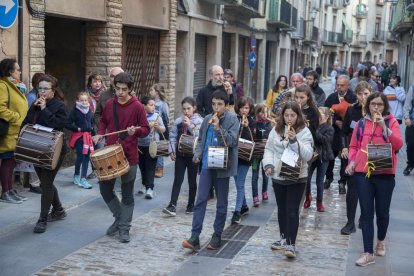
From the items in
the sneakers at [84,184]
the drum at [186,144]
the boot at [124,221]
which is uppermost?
the drum at [186,144]

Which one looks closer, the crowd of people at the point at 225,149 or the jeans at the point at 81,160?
the crowd of people at the point at 225,149

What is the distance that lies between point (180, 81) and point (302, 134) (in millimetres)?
11411

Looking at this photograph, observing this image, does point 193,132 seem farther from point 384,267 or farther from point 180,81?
point 180,81

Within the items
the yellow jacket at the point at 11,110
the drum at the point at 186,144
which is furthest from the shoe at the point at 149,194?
the yellow jacket at the point at 11,110

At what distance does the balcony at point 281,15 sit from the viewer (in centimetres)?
2927

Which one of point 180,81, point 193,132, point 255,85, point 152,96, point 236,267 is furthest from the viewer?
point 255,85

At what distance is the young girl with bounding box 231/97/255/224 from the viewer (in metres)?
7.80

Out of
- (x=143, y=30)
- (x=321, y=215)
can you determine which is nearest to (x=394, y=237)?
(x=321, y=215)

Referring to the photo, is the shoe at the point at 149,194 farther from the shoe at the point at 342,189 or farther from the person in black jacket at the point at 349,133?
the shoe at the point at 342,189

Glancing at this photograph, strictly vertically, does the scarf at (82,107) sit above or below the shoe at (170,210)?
above

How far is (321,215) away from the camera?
8336 millimetres

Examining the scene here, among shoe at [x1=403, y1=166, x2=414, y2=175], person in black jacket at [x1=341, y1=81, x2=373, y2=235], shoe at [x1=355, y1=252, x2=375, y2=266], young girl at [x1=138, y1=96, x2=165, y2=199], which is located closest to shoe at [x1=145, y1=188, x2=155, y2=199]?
young girl at [x1=138, y1=96, x2=165, y2=199]

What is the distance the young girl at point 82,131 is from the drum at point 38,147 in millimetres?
2538

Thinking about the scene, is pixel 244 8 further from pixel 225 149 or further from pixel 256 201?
pixel 225 149
